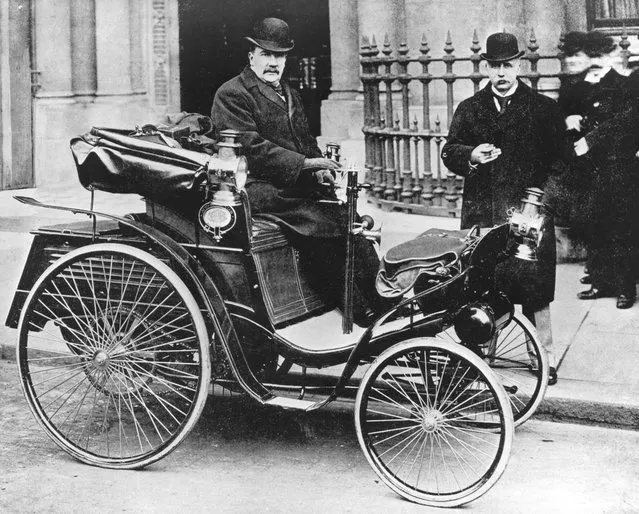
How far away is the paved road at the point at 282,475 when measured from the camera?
426cm

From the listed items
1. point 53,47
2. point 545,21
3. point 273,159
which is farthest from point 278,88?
point 53,47

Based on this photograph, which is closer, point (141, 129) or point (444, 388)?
point (444, 388)

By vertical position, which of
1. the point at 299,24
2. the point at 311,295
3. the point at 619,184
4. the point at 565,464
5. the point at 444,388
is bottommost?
the point at 565,464

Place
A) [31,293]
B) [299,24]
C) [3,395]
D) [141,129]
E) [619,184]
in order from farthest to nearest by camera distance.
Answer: [299,24] → [619,184] → [3,395] → [141,129] → [31,293]

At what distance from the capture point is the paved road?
14.0ft

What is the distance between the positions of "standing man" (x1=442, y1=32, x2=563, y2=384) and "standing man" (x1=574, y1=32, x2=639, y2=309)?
68.2 inches

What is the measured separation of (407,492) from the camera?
4.24 metres

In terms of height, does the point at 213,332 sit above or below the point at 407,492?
above

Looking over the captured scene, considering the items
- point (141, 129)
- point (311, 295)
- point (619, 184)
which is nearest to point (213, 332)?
point (311, 295)

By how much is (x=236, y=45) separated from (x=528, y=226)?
1133 centimetres

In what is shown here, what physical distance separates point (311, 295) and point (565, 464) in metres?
1.49

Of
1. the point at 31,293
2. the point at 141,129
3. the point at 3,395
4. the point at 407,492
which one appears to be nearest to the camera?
the point at 407,492

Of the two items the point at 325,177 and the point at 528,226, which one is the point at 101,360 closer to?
the point at 325,177

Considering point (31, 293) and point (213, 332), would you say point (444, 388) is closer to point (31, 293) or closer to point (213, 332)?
point (213, 332)
